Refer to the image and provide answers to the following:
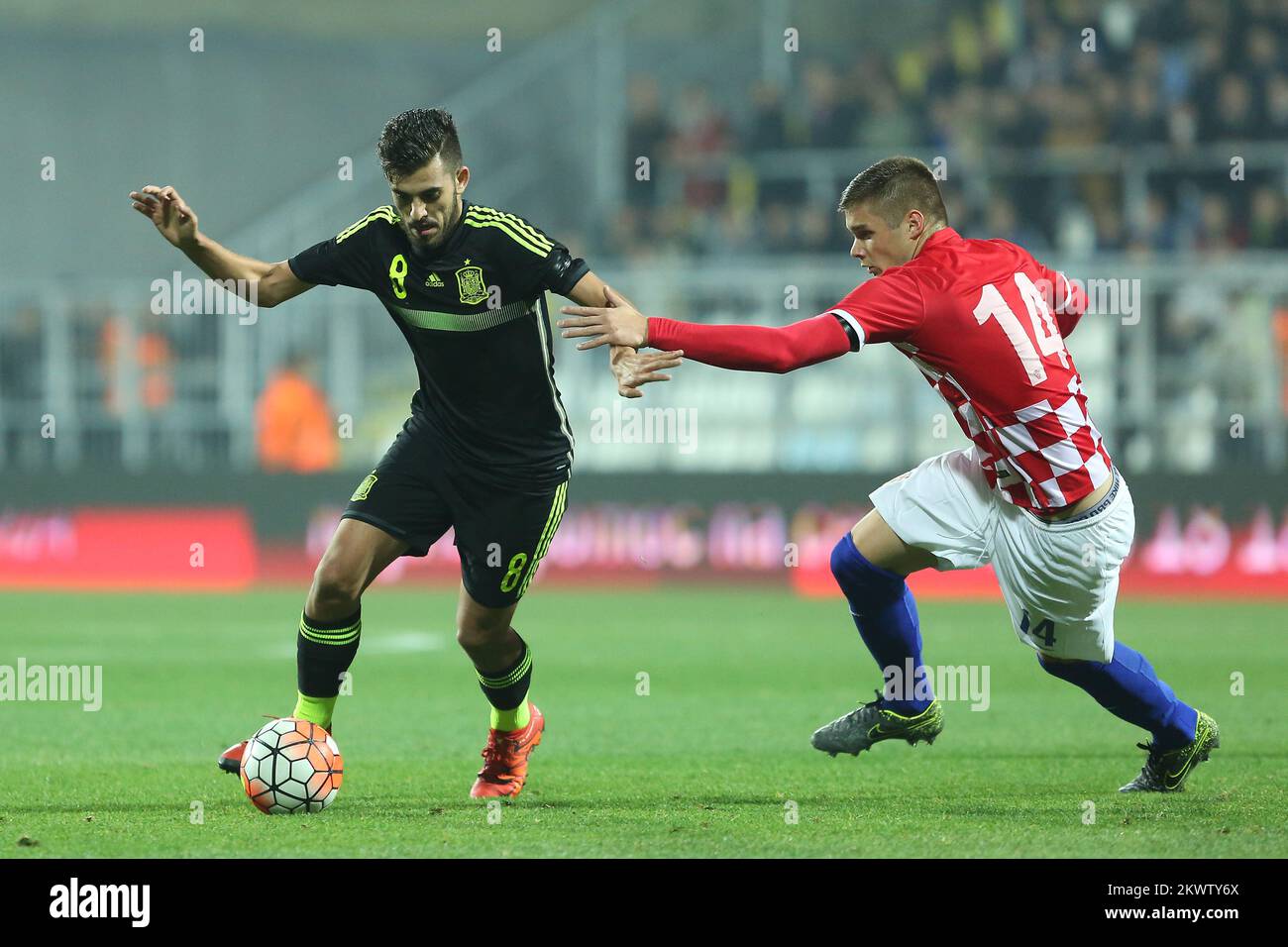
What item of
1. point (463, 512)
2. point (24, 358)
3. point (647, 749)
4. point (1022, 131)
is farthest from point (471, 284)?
point (1022, 131)

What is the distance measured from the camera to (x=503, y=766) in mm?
6250

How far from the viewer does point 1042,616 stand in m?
5.87

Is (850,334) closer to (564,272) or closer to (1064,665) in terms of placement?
(564,272)

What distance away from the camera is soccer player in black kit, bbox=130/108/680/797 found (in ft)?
19.4

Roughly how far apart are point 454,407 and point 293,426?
10.7 metres

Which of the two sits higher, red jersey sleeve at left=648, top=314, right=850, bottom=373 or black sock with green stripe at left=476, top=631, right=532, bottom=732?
red jersey sleeve at left=648, top=314, right=850, bottom=373

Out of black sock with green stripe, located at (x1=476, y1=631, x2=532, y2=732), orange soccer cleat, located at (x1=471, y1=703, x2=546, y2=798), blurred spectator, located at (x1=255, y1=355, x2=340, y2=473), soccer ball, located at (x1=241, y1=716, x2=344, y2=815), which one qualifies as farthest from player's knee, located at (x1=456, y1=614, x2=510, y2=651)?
blurred spectator, located at (x1=255, y1=355, x2=340, y2=473)

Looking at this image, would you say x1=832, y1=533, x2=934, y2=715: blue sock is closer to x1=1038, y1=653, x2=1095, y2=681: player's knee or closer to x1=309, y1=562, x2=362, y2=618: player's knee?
x1=1038, y1=653, x2=1095, y2=681: player's knee

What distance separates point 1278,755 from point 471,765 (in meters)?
3.18

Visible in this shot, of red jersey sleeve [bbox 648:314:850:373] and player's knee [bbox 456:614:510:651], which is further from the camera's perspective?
player's knee [bbox 456:614:510:651]

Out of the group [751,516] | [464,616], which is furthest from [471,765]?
[751,516]

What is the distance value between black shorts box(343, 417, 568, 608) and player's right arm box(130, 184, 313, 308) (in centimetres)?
70
